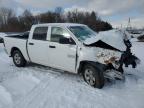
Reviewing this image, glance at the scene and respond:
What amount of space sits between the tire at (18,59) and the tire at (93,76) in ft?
10.9

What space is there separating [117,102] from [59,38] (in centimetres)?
280

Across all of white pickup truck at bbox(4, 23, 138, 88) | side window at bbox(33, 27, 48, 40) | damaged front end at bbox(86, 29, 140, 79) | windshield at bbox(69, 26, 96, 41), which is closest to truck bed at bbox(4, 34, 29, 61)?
white pickup truck at bbox(4, 23, 138, 88)

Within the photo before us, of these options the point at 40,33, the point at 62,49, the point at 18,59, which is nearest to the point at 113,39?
the point at 62,49

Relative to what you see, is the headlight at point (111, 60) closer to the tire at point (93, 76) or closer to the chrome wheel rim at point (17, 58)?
the tire at point (93, 76)

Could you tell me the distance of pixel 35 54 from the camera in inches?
307

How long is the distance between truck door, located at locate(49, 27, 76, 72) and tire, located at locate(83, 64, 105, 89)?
48 centimetres

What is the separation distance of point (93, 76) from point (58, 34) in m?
1.89

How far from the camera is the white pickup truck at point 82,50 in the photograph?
231 inches

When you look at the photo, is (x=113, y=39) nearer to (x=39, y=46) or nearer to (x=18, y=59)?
(x=39, y=46)

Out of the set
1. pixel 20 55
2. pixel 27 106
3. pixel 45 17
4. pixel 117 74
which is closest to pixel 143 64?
pixel 117 74

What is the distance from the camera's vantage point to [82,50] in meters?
6.15

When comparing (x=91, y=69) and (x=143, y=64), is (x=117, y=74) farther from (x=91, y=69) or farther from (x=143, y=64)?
(x=143, y=64)

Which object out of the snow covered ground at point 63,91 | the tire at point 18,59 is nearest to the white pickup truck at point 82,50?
the snow covered ground at point 63,91

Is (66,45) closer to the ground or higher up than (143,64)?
higher up
